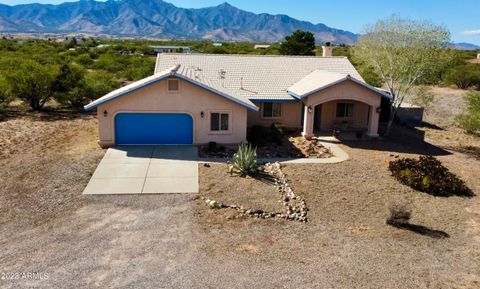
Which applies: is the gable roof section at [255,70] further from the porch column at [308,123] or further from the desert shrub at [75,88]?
the desert shrub at [75,88]

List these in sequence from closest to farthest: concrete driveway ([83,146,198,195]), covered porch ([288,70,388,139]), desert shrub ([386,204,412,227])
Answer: desert shrub ([386,204,412,227]) → concrete driveway ([83,146,198,195]) → covered porch ([288,70,388,139])

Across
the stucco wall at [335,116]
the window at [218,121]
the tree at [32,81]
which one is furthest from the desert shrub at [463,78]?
the tree at [32,81]

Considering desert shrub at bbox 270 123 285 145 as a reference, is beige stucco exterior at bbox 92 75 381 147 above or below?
above

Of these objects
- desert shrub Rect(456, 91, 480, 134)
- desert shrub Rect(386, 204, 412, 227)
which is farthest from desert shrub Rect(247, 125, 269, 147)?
desert shrub Rect(456, 91, 480, 134)

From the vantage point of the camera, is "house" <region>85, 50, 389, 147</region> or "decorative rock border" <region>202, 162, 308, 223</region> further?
"house" <region>85, 50, 389, 147</region>

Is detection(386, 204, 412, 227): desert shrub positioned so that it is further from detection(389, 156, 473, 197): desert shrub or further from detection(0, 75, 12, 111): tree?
detection(0, 75, 12, 111): tree

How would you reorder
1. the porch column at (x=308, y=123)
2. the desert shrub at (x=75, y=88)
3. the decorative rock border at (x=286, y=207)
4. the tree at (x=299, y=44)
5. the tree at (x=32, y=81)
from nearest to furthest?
the decorative rock border at (x=286, y=207) → the porch column at (x=308, y=123) → the tree at (x=32, y=81) → the desert shrub at (x=75, y=88) → the tree at (x=299, y=44)

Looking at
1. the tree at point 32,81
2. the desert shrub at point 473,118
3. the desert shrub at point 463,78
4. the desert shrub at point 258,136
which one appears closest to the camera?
the desert shrub at point 258,136

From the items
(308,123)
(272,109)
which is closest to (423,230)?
(308,123)
